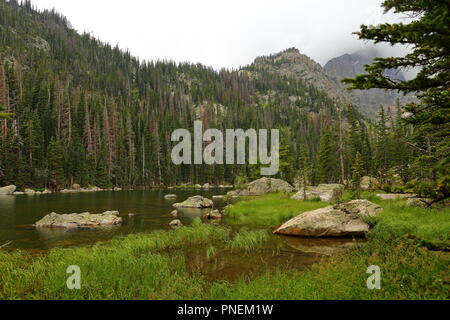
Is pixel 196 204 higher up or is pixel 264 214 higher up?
pixel 264 214

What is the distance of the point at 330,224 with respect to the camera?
1752 centimetres

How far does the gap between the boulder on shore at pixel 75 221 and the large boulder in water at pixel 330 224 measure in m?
15.0

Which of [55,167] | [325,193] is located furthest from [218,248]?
[55,167]

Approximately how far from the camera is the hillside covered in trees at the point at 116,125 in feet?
197

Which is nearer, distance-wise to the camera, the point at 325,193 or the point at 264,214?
the point at 264,214

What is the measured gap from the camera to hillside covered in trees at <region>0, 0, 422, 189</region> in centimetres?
6016

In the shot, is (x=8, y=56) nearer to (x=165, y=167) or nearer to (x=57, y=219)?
(x=165, y=167)

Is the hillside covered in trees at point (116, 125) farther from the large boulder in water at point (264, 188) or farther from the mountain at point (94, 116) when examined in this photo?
the large boulder in water at point (264, 188)

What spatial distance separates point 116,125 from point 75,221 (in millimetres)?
89359

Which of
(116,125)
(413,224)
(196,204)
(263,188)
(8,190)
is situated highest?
(116,125)

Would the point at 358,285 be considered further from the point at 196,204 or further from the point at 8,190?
the point at 8,190

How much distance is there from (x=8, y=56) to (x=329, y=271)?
493 ft
